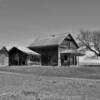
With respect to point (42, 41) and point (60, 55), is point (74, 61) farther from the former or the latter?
point (42, 41)

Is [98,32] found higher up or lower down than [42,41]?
higher up

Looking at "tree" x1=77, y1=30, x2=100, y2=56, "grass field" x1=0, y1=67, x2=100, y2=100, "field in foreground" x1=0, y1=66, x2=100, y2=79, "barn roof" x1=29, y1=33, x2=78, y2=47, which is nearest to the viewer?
"grass field" x1=0, y1=67, x2=100, y2=100

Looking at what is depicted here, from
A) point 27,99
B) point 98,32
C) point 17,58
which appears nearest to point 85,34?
A: point 98,32

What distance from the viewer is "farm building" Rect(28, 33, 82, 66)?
4169 centimetres

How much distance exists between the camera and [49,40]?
148 ft

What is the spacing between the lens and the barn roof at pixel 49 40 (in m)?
42.2

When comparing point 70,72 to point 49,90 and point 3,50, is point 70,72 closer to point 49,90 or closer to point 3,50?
point 49,90

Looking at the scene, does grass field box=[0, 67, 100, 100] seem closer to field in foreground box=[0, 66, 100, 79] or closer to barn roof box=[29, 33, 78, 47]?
field in foreground box=[0, 66, 100, 79]

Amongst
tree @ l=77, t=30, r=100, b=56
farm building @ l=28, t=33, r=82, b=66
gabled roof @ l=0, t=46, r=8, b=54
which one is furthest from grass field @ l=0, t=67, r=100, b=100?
tree @ l=77, t=30, r=100, b=56

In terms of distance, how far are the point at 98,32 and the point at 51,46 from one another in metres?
30.4

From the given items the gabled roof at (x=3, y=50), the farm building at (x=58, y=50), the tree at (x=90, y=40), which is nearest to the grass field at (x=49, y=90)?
the farm building at (x=58, y=50)

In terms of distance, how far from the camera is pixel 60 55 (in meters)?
42.2

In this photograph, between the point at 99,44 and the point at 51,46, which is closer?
the point at 51,46

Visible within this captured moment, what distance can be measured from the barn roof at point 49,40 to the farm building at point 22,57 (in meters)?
3.52
